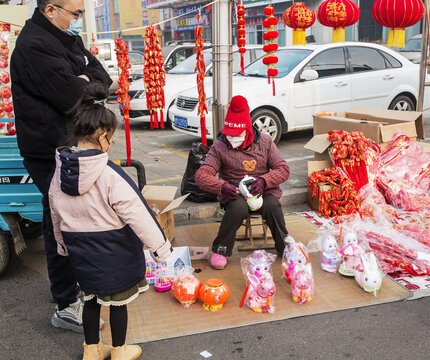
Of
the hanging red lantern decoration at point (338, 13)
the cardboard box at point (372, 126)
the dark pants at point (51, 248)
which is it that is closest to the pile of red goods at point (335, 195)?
the cardboard box at point (372, 126)

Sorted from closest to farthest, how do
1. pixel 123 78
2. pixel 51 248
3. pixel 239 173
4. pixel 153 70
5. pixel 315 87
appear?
pixel 51 248, pixel 239 173, pixel 123 78, pixel 153 70, pixel 315 87

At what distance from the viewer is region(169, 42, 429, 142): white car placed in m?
7.53

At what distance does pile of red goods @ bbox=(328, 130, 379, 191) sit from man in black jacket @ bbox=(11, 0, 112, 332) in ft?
9.56

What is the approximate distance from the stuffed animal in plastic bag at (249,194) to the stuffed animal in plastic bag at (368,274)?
2.89 ft

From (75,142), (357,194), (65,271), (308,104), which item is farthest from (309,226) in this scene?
(308,104)

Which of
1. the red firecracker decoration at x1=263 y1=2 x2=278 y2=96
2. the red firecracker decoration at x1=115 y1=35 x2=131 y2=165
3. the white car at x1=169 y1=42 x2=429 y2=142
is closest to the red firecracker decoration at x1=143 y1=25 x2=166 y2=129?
the red firecracker decoration at x1=115 y1=35 x2=131 y2=165

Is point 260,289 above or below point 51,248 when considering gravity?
below

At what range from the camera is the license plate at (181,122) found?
783cm

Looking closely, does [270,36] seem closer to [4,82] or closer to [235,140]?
[235,140]

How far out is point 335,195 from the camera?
16.3 feet

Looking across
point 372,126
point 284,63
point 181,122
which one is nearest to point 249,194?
point 372,126

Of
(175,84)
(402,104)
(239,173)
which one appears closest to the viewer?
(239,173)

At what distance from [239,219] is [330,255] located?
78 cm

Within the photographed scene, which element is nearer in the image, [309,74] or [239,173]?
[239,173]
